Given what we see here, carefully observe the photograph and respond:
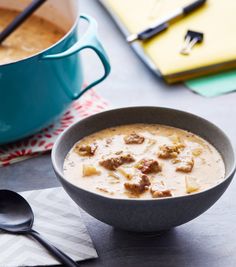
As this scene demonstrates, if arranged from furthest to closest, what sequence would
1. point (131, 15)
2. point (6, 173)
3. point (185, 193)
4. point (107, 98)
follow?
point (131, 15), point (107, 98), point (6, 173), point (185, 193)

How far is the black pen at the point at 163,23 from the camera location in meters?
1.71

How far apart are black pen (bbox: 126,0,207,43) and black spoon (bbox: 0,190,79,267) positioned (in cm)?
66

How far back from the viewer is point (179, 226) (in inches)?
45.3

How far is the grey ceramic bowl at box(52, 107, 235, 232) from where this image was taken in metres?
1.00

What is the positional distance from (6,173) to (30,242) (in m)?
0.26

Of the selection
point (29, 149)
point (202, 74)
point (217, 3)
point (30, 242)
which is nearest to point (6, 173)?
point (29, 149)

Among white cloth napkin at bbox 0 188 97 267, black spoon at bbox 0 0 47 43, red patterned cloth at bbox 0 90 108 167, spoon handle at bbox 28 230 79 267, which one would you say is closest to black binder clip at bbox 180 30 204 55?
red patterned cloth at bbox 0 90 108 167

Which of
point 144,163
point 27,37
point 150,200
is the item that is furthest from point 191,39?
point 150,200

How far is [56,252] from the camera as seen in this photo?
3.53 feet

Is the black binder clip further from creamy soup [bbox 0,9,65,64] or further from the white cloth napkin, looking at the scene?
the white cloth napkin

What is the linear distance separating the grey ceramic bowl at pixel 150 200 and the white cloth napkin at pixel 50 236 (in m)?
0.07

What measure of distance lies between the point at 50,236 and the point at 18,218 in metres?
0.07

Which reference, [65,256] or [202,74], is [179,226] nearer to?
[65,256]

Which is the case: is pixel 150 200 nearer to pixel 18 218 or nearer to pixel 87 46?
pixel 18 218
